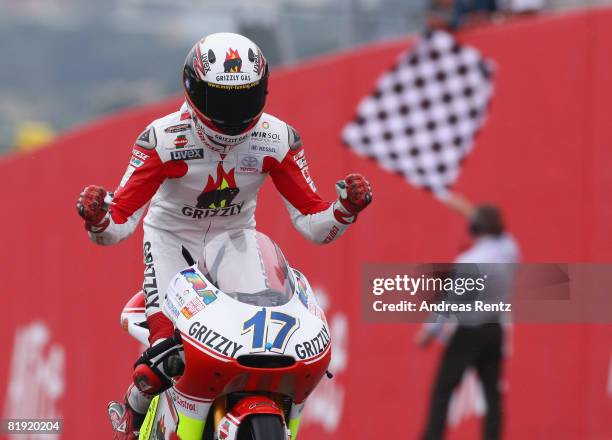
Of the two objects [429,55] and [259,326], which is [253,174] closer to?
[259,326]

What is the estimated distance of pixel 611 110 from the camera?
8.76 metres

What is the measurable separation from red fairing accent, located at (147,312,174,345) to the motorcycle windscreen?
1.25 ft

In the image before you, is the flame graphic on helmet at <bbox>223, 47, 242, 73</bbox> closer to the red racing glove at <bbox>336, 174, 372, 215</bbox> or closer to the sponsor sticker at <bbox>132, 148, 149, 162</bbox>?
the sponsor sticker at <bbox>132, 148, 149, 162</bbox>

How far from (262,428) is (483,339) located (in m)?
3.97

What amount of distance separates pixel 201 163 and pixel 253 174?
0.27 metres

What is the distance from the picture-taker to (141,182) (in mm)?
6012

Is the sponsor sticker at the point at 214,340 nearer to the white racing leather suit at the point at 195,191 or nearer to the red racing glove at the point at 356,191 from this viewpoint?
A: the white racing leather suit at the point at 195,191

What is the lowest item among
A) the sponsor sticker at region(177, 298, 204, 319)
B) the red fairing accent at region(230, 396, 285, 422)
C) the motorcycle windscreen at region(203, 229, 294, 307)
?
the red fairing accent at region(230, 396, 285, 422)

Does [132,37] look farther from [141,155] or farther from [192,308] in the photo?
[192,308]

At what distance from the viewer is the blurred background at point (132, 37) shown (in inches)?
447

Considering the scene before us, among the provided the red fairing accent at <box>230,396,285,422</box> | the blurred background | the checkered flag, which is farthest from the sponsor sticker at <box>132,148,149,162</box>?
the checkered flag

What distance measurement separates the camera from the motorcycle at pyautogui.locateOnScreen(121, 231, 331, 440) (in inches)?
206

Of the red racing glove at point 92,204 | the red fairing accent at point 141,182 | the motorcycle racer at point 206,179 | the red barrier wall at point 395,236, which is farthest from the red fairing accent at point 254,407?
the red barrier wall at point 395,236

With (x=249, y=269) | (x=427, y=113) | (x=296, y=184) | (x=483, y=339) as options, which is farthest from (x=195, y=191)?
(x=427, y=113)
